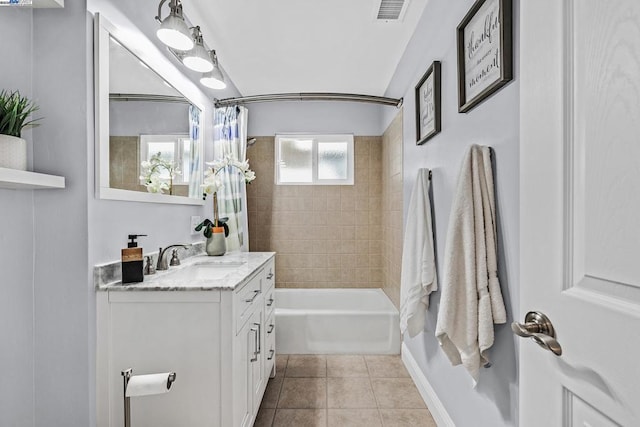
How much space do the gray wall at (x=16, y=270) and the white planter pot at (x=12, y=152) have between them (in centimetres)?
21

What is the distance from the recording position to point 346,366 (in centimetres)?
291

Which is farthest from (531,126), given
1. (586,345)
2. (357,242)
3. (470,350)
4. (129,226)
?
(357,242)

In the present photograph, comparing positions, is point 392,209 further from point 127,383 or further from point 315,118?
point 127,383

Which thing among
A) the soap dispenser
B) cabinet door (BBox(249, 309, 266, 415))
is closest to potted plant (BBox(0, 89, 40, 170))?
the soap dispenser

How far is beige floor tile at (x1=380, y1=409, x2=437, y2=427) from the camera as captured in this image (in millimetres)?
2121

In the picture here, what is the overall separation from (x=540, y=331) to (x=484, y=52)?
111cm

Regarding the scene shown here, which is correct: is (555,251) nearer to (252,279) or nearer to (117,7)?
(252,279)

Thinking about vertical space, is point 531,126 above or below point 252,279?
above

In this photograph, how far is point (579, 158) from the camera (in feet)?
2.21

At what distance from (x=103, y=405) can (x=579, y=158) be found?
182 cm

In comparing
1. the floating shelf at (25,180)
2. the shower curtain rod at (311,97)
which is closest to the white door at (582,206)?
the floating shelf at (25,180)

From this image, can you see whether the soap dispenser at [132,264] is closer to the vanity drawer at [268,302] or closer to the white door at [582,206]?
the vanity drawer at [268,302]

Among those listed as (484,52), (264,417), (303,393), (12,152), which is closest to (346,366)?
(303,393)

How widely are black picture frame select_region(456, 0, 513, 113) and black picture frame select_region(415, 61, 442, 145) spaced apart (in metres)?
0.36
